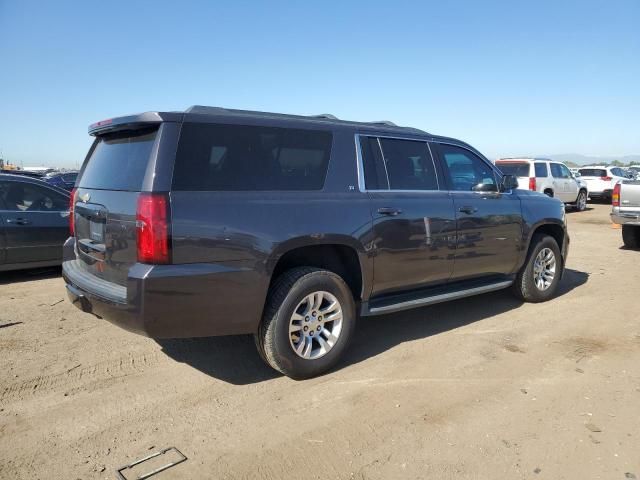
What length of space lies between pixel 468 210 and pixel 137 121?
312 cm

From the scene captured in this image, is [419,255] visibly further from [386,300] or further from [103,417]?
[103,417]

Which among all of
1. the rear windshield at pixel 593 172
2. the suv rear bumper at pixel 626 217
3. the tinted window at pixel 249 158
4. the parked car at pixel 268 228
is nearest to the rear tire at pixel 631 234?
the suv rear bumper at pixel 626 217

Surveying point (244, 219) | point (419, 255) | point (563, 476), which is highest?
point (244, 219)

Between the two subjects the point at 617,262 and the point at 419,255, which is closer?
the point at 419,255

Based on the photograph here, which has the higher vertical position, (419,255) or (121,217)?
(121,217)

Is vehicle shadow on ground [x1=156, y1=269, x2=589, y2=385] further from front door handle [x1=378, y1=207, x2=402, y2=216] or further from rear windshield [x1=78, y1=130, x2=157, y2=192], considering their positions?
rear windshield [x1=78, y1=130, x2=157, y2=192]

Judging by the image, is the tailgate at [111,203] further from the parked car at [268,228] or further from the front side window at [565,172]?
the front side window at [565,172]

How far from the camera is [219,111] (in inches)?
143

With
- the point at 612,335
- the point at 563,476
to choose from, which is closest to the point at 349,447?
the point at 563,476

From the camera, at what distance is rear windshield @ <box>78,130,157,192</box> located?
10.9 feet

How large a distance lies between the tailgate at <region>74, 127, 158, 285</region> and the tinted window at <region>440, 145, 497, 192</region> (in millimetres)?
2915

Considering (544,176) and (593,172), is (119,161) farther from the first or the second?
(593,172)

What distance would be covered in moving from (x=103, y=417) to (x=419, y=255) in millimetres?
2738

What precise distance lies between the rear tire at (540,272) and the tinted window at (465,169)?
1.06m
